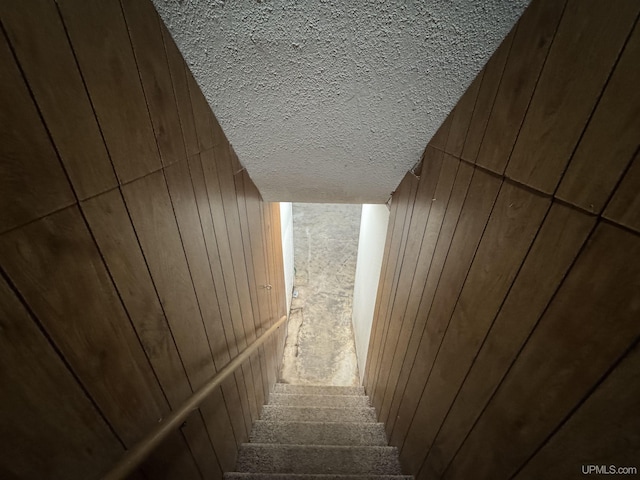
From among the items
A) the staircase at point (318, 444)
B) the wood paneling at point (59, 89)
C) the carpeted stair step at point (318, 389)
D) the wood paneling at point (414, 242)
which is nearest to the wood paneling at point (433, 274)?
the wood paneling at point (414, 242)

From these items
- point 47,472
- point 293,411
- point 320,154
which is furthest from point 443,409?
point 293,411

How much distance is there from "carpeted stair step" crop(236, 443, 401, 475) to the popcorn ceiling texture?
166cm

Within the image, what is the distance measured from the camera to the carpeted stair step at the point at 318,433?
6.25 feet

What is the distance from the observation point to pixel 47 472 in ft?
1.67

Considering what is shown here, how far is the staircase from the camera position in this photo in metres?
Result: 1.60

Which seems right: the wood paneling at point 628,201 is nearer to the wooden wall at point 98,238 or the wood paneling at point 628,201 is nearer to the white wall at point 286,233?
the wooden wall at point 98,238

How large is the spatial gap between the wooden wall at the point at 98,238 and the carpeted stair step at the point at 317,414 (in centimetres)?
132

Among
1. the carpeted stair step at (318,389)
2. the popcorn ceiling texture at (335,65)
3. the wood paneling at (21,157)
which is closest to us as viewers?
the wood paneling at (21,157)

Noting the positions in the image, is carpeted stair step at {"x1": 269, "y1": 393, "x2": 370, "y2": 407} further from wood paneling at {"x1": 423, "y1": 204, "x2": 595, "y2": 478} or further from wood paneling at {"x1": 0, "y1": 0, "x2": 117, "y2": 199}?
wood paneling at {"x1": 0, "y1": 0, "x2": 117, "y2": 199}

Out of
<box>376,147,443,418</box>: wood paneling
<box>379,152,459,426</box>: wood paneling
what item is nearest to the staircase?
<box>379,152,459,426</box>: wood paneling

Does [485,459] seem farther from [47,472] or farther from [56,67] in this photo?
[56,67]

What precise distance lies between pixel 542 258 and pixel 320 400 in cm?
246

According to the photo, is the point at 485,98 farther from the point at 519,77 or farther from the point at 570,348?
the point at 570,348

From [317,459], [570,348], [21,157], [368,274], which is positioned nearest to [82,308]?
[21,157]
